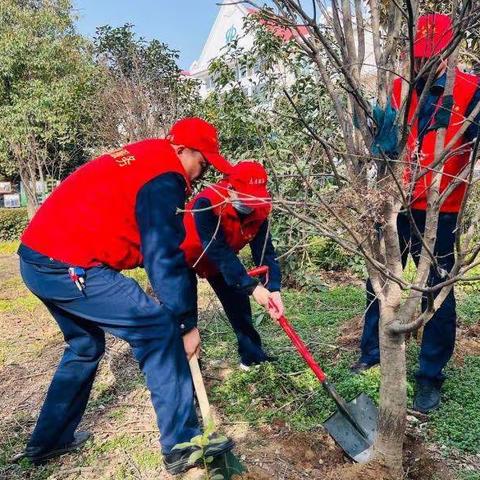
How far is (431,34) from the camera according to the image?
74.0 inches

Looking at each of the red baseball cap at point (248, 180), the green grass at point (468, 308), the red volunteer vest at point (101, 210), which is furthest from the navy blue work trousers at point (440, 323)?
the green grass at point (468, 308)

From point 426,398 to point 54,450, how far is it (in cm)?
203

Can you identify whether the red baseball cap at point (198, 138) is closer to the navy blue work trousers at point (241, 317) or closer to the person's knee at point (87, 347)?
the person's knee at point (87, 347)

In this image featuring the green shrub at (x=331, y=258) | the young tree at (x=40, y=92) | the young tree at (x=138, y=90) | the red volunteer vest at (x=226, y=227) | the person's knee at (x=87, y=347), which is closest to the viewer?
the person's knee at (x=87, y=347)

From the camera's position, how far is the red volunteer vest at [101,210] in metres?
2.49

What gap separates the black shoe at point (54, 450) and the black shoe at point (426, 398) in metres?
1.83

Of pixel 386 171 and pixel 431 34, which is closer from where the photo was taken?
pixel 431 34

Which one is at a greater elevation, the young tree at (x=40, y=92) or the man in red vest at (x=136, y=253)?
the young tree at (x=40, y=92)

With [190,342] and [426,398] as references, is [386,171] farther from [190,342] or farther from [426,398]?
[426,398]

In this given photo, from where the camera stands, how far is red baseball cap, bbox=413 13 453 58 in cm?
187

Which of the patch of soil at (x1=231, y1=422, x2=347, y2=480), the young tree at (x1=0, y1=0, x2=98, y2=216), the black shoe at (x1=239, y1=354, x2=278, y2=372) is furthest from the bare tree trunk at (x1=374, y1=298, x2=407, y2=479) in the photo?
the young tree at (x1=0, y1=0, x2=98, y2=216)

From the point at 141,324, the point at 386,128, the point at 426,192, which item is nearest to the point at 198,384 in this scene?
the point at 141,324

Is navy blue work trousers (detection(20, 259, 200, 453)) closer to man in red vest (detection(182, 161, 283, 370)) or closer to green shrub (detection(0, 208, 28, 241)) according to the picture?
man in red vest (detection(182, 161, 283, 370))

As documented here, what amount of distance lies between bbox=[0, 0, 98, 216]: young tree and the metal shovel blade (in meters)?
10.8
